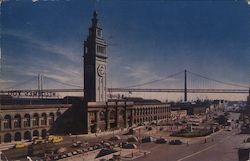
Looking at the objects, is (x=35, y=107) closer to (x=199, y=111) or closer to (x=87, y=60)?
(x=87, y=60)

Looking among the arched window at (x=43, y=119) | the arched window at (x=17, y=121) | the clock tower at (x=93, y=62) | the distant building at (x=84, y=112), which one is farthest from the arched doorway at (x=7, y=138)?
the clock tower at (x=93, y=62)

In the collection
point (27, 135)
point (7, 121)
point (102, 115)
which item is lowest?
point (27, 135)

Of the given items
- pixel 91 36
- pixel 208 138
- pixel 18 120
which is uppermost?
pixel 91 36

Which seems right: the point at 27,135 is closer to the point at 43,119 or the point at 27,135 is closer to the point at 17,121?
the point at 17,121

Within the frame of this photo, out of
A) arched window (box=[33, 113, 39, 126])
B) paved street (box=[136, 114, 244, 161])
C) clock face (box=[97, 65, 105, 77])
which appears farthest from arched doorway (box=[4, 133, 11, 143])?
clock face (box=[97, 65, 105, 77])

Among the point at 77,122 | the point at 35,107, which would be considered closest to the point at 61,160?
the point at 35,107

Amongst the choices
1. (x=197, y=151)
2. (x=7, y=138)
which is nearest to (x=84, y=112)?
(x=7, y=138)

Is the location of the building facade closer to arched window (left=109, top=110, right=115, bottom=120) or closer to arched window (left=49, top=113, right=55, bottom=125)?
arched window (left=49, top=113, right=55, bottom=125)

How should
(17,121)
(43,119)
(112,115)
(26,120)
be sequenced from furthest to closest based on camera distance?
(112,115), (43,119), (26,120), (17,121)
